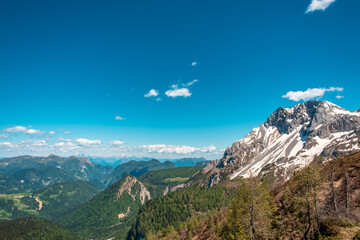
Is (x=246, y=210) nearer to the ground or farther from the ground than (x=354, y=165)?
nearer to the ground

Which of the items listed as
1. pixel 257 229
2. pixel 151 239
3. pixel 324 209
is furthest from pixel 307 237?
pixel 151 239

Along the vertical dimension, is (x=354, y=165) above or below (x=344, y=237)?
above

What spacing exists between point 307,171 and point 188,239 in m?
74.5

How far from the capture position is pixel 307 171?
38.8 meters

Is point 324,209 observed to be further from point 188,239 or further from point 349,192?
point 188,239

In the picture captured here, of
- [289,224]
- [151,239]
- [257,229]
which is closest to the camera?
[257,229]

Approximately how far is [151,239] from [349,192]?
408 feet

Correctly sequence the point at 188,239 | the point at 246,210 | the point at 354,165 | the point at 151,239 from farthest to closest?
the point at 151,239, the point at 188,239, the point at 354,165, the point at 246,210

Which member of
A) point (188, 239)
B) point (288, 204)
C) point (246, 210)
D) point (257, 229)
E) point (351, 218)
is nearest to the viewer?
point (351, 218)

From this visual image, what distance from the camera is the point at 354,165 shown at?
46.3m

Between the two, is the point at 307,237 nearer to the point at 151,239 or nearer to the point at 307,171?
the point at 307,171

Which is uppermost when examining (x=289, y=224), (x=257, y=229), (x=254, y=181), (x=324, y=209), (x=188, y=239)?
(x=254, y=181)

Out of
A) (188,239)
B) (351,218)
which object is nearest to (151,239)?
(188,239)

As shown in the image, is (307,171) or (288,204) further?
(288,204)
